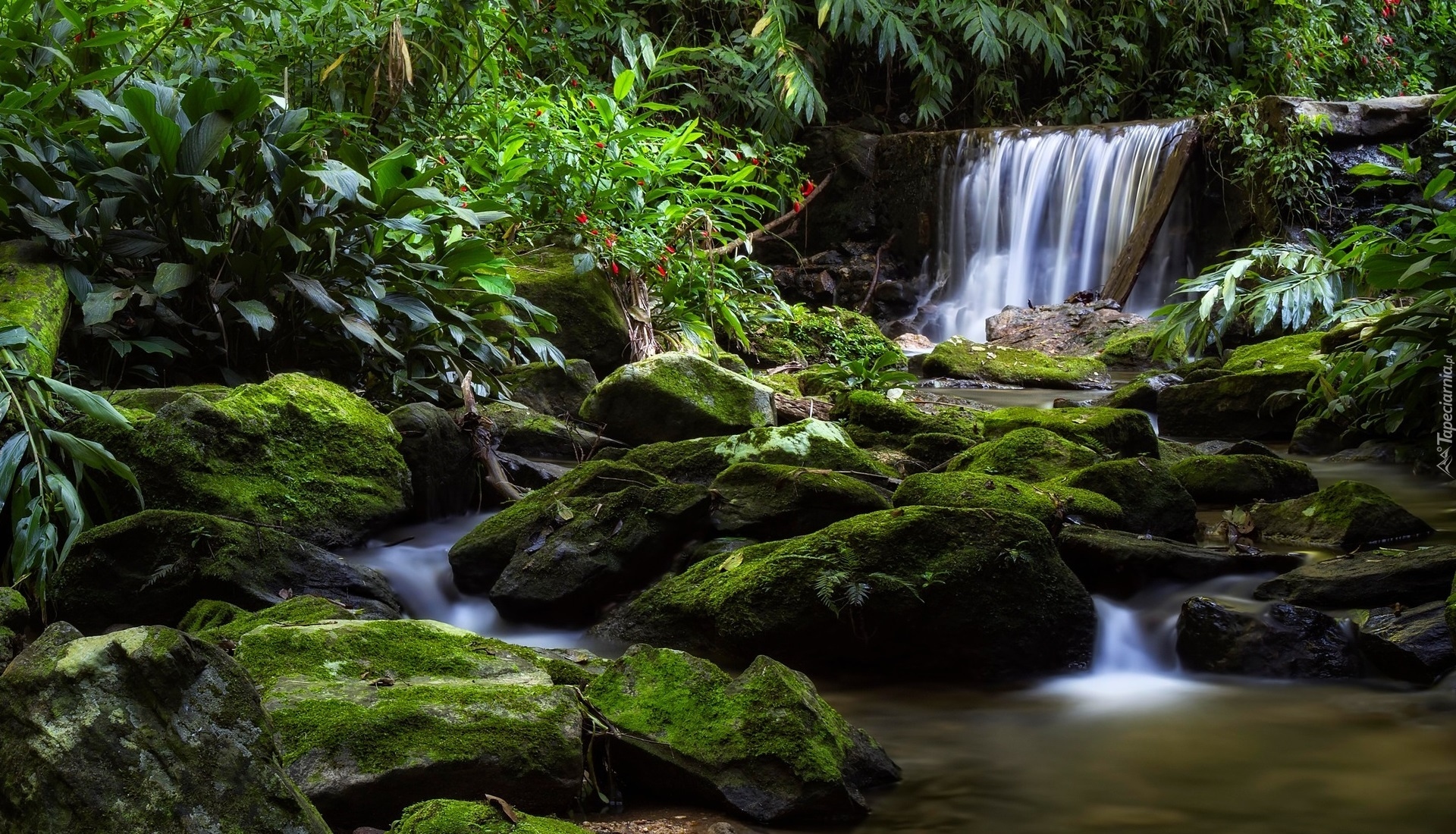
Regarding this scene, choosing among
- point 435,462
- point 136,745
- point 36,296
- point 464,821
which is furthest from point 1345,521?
point 36,296

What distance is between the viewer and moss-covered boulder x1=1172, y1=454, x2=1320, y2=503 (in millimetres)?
4266

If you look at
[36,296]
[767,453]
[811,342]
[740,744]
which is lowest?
[740,744]

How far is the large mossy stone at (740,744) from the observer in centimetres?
191

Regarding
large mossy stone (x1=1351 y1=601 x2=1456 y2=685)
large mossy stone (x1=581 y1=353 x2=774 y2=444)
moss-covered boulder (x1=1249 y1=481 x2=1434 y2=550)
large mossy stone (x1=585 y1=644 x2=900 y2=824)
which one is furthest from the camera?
large mossy stone (x1=581 y1=353 x2=774 y2=444)

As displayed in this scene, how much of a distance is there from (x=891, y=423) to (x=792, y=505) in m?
1.89

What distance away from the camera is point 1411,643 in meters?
2.65

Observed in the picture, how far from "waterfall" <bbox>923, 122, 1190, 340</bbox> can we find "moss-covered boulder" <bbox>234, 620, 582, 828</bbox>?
8797 millimetres

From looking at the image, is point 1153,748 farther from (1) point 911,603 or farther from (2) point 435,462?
(2) point 435,462

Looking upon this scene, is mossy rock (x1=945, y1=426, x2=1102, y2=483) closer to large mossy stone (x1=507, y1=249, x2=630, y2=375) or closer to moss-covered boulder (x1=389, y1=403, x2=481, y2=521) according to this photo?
moss-covered boulder (x1=389, y1=403, x2=481, y2=521)

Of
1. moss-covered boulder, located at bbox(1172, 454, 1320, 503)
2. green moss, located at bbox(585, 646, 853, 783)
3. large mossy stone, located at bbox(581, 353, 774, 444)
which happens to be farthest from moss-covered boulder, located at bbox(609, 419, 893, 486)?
green moss, located at bbox(585, 646, 853, 783)

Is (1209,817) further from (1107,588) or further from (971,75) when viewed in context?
(971,75)

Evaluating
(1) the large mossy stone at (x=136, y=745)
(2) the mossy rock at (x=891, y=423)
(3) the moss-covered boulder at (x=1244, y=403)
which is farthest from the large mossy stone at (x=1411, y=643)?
(3) the moss-covered boulder at (x=1244, y=403)

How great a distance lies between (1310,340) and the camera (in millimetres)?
6371

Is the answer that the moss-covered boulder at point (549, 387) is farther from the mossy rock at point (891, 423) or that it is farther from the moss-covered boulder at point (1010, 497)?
the moss-covered boulder at point (1010, 497)
